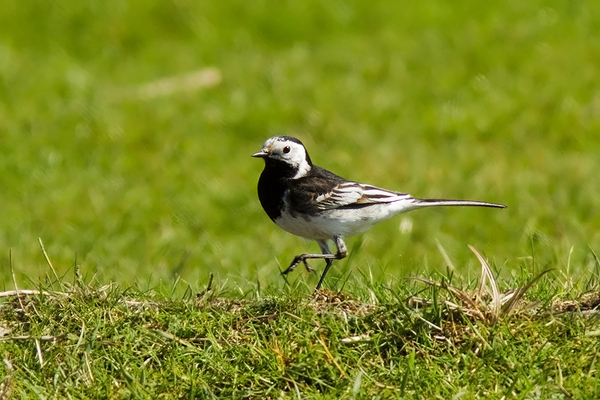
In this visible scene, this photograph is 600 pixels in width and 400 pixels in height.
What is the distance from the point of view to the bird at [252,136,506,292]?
18.5ft

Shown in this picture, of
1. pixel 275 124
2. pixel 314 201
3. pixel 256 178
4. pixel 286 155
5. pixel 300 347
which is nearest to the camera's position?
pixel 300 347

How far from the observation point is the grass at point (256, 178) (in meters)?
4.59

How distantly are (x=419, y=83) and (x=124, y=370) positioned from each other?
8370mm

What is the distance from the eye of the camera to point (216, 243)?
348 inches

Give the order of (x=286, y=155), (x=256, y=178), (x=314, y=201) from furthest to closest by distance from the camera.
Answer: (x=256, y=178), (x=286, y=155), (x=314, y=201)

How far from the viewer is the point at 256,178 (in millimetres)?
10320

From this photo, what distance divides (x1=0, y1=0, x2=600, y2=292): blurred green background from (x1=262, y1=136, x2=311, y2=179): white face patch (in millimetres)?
714

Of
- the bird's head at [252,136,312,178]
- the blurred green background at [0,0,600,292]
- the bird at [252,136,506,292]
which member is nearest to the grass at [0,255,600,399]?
the bird at [252,136,506,292]

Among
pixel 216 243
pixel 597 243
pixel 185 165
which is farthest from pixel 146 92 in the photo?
pixel 597 243

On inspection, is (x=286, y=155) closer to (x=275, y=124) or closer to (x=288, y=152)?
(x=288, y=152)

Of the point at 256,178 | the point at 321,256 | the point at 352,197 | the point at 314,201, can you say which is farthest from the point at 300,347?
the point at 256,178

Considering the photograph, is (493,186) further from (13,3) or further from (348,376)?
(13,3)

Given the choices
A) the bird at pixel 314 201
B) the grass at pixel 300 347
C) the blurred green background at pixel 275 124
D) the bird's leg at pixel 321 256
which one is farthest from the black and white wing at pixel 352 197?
the grass at pixel 300 347

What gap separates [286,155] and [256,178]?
15.0 feet
